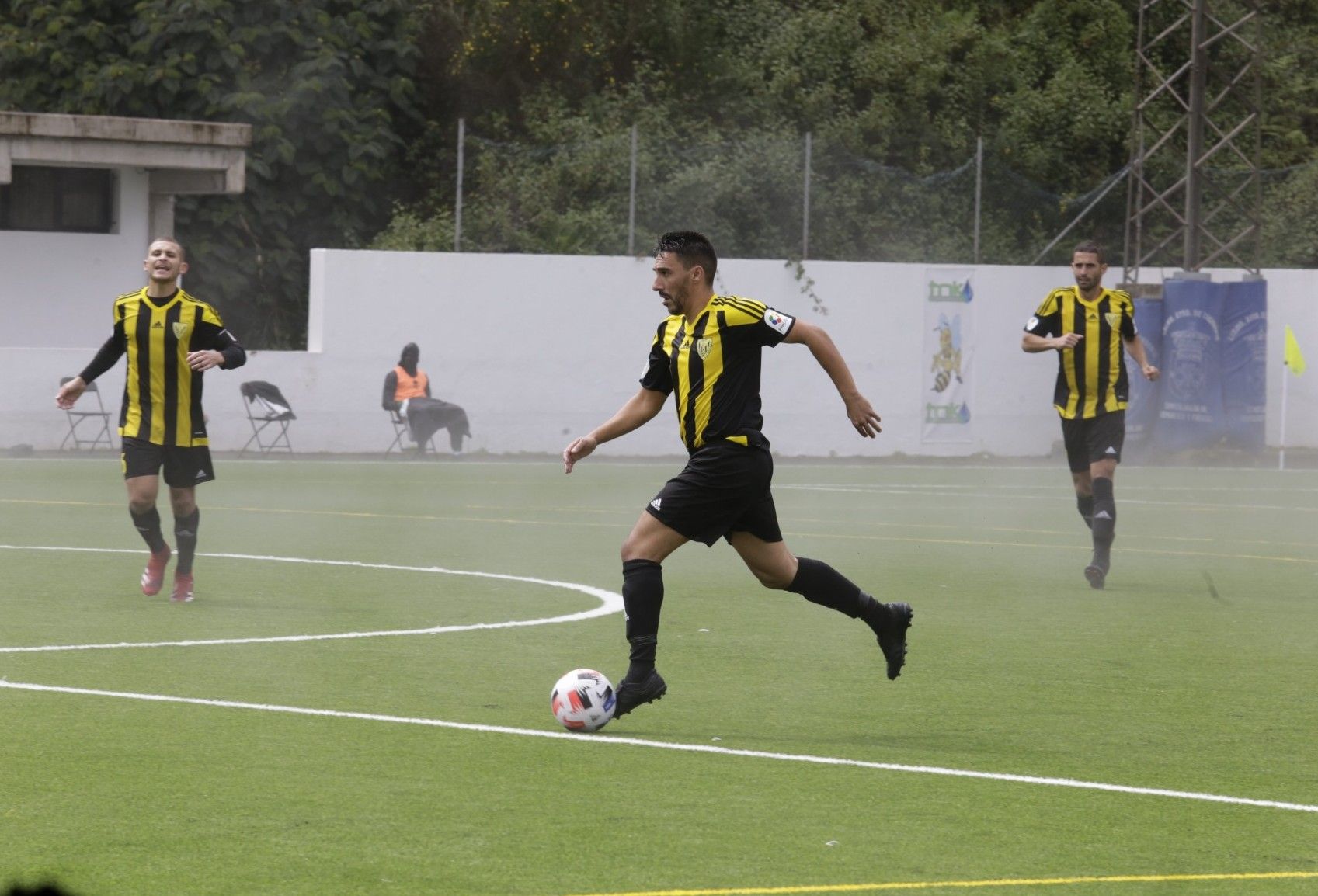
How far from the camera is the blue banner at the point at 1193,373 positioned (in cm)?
2884

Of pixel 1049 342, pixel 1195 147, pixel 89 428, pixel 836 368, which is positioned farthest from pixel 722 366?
pixel 1195 147

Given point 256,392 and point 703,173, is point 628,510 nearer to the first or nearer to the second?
point 256,392

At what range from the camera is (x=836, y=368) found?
7910 mm

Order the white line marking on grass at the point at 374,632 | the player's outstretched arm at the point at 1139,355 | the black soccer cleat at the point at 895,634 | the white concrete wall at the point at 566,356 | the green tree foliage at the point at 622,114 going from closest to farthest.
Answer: the black soccer cleat at the point at 895,634
the white line marking on grass at the point at 374,632
the player's outstretched arm at the point at 1139,355
the white concrete wall at the point at 566,356
the green tree foliage at the point at 622,114

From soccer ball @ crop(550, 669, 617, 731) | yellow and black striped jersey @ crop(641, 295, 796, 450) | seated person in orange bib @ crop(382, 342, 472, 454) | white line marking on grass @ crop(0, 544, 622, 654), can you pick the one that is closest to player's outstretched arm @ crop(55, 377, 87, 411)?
white line marking on grass @ crop(0, 544, 622, 654)

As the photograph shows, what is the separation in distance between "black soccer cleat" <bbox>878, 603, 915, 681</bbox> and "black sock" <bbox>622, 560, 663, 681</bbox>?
1.10 m

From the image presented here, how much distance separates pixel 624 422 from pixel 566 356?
19784 millimetres

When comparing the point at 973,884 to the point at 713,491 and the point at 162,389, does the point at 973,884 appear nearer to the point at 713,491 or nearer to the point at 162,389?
the point at 713,491

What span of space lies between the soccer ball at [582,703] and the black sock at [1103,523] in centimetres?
629

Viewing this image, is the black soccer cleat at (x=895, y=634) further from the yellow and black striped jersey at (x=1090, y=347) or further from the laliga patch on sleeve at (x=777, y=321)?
the yellow and black striped jersey at (x=1090, y=347)

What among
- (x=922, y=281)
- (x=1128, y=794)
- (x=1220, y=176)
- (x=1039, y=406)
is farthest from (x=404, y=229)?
(x=1128, y=794)

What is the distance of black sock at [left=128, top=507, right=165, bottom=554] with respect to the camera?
11.6 metres

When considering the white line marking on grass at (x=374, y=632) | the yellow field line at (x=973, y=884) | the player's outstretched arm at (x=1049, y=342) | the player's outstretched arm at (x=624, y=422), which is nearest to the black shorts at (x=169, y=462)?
the white line marking on grass at (x=374, y=632)

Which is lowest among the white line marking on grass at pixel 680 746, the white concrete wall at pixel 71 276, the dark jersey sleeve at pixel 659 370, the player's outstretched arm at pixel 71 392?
the white line marking on grass at pixel 680 746
